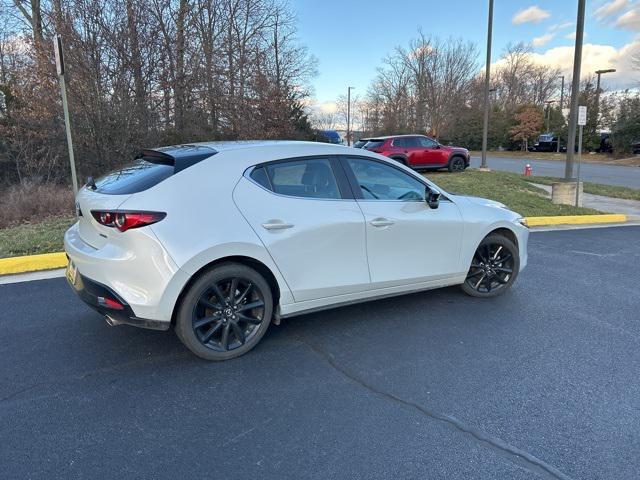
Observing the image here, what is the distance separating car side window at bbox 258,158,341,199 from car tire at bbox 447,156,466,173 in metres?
15.7

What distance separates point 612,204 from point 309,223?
12321 millimetres

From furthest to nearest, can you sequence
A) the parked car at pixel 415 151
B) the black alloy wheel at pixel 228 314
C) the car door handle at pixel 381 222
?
1. the parked car at pixel 415 151
2. the car door handle at pixel 381 222
3. the black alloy wheel at pixel 228 314

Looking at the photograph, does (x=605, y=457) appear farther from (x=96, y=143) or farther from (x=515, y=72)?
(x=515, y=72)

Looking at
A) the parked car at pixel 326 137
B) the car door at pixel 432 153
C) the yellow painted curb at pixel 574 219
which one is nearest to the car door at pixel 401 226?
the yellow painted curb at pixel 574 219

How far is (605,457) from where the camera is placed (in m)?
2.49

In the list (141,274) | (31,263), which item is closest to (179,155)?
(141,274)

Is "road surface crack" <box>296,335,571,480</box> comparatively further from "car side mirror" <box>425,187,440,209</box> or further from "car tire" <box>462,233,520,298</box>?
"car tire" <box>462,233,520,298</box>

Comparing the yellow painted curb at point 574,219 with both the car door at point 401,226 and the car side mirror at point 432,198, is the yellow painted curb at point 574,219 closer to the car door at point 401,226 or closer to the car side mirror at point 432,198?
the car door at point 401,226

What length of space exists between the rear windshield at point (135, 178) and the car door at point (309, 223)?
57 cm

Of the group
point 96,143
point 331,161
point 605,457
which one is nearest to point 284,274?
point 331,161

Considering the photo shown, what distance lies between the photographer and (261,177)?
11.8ft

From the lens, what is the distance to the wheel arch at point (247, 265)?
3283 mm

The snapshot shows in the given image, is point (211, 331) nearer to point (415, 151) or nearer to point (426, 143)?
point (415, 151)

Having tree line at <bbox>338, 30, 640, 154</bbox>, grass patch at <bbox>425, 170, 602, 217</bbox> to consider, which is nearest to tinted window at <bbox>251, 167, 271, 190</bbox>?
grass patch at <bbox>425, 170, 602, 217</bbox>
